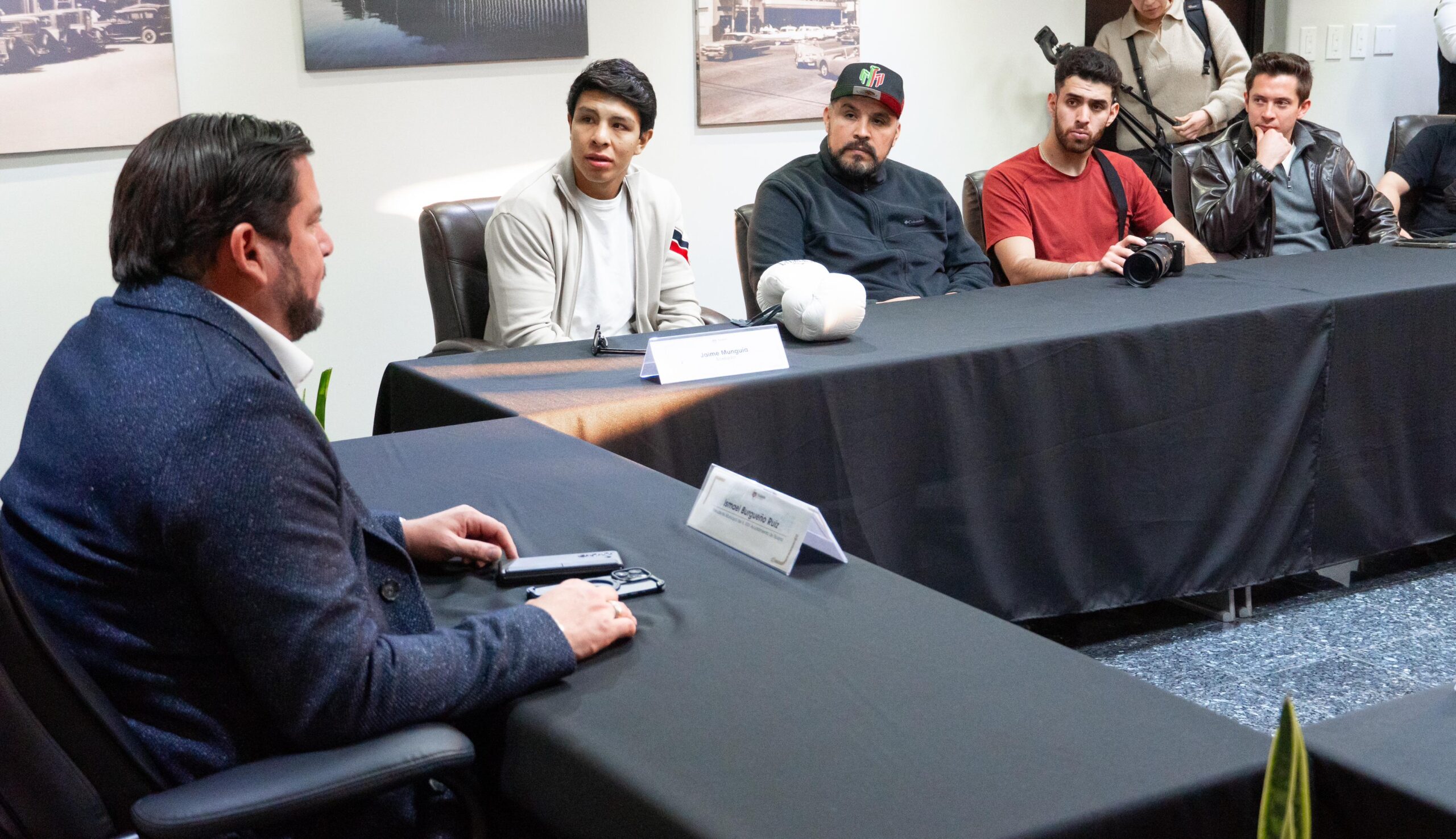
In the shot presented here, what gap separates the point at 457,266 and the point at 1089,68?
1720 millimetres

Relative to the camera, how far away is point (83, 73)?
330 cm

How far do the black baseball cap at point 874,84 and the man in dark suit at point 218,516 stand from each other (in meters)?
2.17

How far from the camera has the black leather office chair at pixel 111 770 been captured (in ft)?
2.96

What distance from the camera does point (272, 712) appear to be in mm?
974

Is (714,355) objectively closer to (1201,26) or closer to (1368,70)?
(1201,26)

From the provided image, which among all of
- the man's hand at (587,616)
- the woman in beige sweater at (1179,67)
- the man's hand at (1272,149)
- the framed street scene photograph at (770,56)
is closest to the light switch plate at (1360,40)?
the woman in beige sweater at (1179,67)

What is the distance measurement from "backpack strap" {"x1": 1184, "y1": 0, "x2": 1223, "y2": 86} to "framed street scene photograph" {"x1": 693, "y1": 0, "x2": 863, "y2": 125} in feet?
4.24

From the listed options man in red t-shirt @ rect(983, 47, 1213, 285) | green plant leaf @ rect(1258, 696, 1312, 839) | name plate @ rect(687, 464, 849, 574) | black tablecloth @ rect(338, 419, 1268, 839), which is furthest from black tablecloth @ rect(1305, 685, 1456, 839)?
man in red t-shirt @ rect(983, 47, 1213, 285)

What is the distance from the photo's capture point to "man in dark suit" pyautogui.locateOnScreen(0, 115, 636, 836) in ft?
3.07

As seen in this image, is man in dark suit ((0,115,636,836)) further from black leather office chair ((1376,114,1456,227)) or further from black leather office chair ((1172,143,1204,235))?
black leather office chair ((1376,114,1456,227))

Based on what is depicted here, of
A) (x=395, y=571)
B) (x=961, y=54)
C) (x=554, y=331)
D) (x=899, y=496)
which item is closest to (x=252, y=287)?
(x=395, y=571)

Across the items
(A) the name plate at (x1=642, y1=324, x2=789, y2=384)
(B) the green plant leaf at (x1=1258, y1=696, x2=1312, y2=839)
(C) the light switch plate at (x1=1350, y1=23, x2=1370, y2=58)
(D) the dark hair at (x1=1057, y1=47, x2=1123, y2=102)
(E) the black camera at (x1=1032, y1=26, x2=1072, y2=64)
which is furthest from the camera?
(C) the light switch plate at (x1=1350, y1=23, x2=1370, y2=58)

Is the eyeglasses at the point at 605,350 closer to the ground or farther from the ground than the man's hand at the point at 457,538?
farther from the ground

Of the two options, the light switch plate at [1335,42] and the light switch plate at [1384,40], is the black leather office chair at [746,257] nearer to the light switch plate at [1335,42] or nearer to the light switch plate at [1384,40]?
the light switch plate at [1335,42]
